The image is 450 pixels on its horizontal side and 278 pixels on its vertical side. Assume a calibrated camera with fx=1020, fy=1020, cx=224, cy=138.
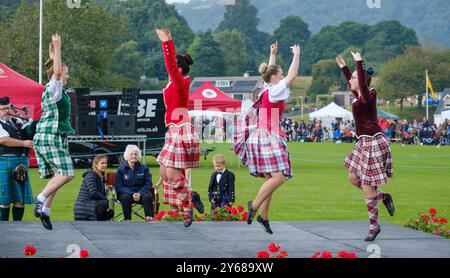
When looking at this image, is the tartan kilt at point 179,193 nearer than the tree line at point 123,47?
Yes

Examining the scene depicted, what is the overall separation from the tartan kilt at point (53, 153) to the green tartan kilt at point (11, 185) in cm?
286

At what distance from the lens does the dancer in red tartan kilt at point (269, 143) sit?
36.4 feet

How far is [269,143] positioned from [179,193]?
4.41ft

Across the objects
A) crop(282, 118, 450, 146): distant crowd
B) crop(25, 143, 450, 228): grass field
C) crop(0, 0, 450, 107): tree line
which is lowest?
crop(25, 143, 450, 228): grass field

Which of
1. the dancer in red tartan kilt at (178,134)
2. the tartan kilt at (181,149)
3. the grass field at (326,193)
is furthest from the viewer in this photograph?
the grass field at (326,193)

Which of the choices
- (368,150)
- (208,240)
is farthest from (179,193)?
(368,150)

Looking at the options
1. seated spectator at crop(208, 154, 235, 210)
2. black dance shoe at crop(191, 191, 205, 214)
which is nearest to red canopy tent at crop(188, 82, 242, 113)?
seated spectator at crop(208, 154, 235, 210)

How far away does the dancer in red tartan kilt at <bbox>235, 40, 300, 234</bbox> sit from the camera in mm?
11094

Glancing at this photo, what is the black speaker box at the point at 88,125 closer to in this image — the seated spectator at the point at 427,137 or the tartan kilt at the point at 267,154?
the tartan kilt at the point at 267,154

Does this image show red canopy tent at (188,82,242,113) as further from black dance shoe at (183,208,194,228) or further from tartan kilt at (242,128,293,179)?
tartan kilt at (242,128,293,179)

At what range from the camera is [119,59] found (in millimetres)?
144125

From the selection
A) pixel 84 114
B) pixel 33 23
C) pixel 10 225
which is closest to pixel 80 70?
pixel 33 23

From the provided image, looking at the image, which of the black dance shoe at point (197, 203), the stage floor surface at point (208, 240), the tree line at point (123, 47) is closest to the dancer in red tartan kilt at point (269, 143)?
the stage floor surface at point (208, 240)
